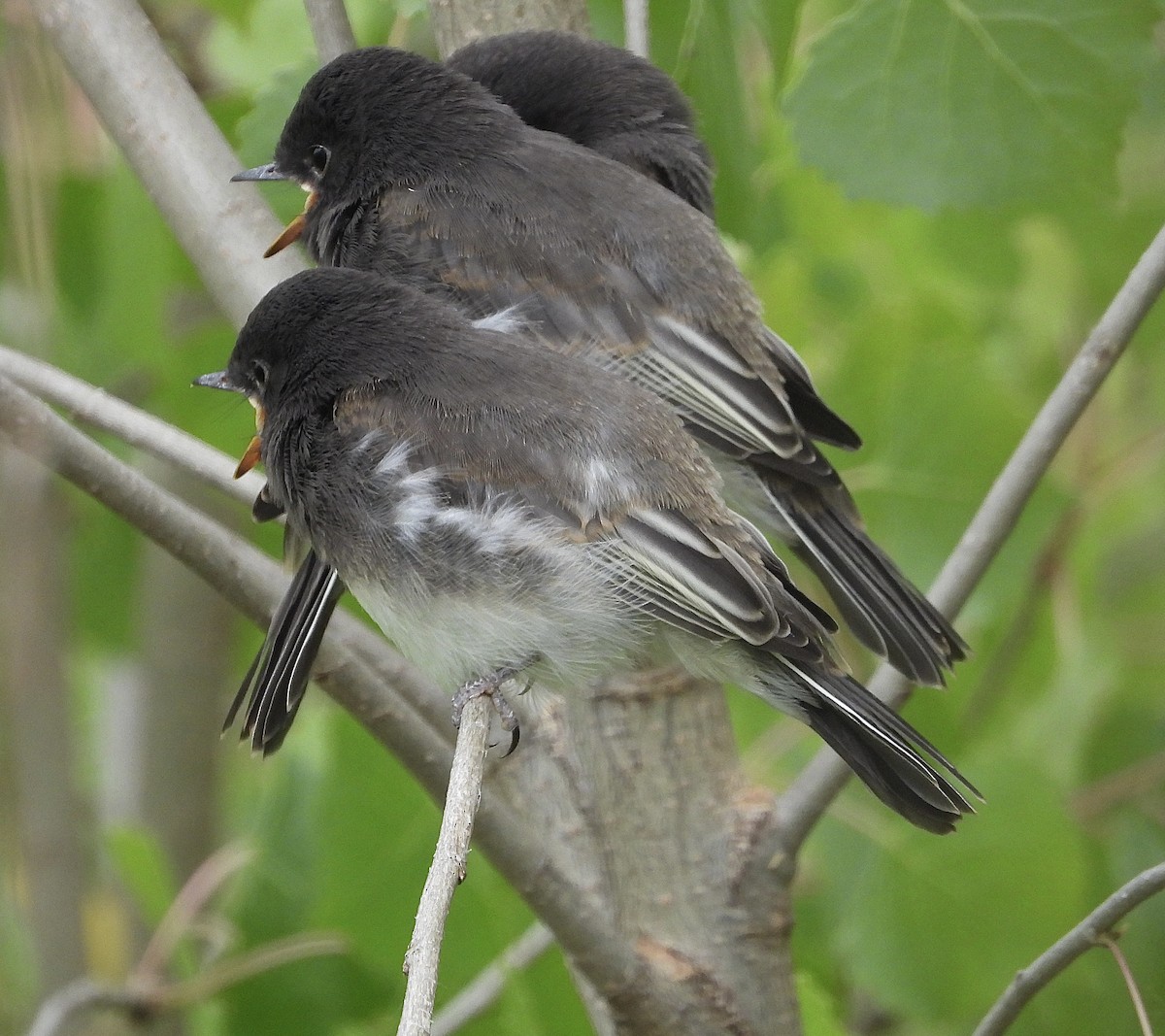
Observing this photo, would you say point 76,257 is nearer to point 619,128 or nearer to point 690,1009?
point 619,128

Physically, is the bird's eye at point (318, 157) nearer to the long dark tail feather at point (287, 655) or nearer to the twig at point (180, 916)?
the long dark tail feather at point (287, 655)

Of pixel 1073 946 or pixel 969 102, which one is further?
pixel 969 102

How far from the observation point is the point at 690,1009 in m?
1.79

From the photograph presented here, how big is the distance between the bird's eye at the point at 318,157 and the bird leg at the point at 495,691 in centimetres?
77

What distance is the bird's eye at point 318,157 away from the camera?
2.03 metres

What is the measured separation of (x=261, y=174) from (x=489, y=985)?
3.48 ft

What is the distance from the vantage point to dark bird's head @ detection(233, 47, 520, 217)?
1980mm

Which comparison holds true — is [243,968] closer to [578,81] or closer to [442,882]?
[442,882]

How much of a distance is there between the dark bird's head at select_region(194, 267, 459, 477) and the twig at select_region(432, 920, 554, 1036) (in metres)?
0.71

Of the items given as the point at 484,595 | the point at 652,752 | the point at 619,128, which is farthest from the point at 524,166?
the point at 652,752

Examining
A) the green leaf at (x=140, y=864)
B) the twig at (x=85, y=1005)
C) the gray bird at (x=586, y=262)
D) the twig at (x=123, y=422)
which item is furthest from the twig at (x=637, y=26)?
the twig at (x=85, y=1005)

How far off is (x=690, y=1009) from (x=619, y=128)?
3.91 ft

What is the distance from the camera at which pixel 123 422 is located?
169 cm

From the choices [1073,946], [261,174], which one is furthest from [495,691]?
[261,174]
